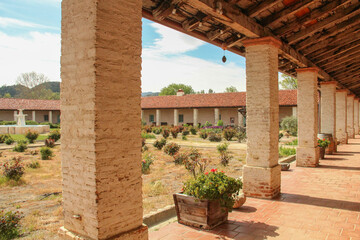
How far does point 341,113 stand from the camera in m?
16.1

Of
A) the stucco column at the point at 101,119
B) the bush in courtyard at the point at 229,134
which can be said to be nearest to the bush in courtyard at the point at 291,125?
the bush in courtyard at the point at 229,134

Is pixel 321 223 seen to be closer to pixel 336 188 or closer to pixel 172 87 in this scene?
pixel 336 188

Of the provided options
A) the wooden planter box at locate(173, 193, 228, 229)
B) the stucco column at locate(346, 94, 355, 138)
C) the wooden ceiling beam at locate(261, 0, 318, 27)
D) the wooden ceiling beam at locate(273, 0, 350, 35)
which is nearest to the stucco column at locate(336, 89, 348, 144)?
the stucco column at locate(346, 94, 355, 138)

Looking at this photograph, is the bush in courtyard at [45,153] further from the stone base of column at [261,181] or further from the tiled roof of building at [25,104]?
the tiled roof of building at [25,104]

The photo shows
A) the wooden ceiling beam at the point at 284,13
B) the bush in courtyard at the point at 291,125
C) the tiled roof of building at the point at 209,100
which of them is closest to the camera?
the wooden ceiling beam at the point at 284,13

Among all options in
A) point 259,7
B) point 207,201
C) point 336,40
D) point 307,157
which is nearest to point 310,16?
point 259,7

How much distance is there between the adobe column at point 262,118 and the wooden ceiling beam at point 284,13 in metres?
0.34

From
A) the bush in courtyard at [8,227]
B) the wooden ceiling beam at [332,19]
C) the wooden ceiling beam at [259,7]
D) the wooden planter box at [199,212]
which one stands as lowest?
the bush in courtyard at [8,227]

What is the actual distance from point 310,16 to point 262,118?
2395 millimetres

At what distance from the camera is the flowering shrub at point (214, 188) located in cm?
432

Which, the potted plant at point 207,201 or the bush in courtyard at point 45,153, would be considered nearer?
the potted plant at point 207,201

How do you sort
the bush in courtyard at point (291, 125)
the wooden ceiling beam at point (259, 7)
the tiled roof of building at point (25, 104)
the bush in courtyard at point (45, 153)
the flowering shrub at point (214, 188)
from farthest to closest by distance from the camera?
the tiled roof of building at point (25, 104) < the bush in courtyard at point (291, 125) < the bush in courtyard at point (45, 153) < the wooden ceiling beam at point (259, 7) < the flowering shrub at point (214, 188)

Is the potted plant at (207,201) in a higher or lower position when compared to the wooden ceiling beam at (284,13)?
lower

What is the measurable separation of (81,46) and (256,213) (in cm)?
411
